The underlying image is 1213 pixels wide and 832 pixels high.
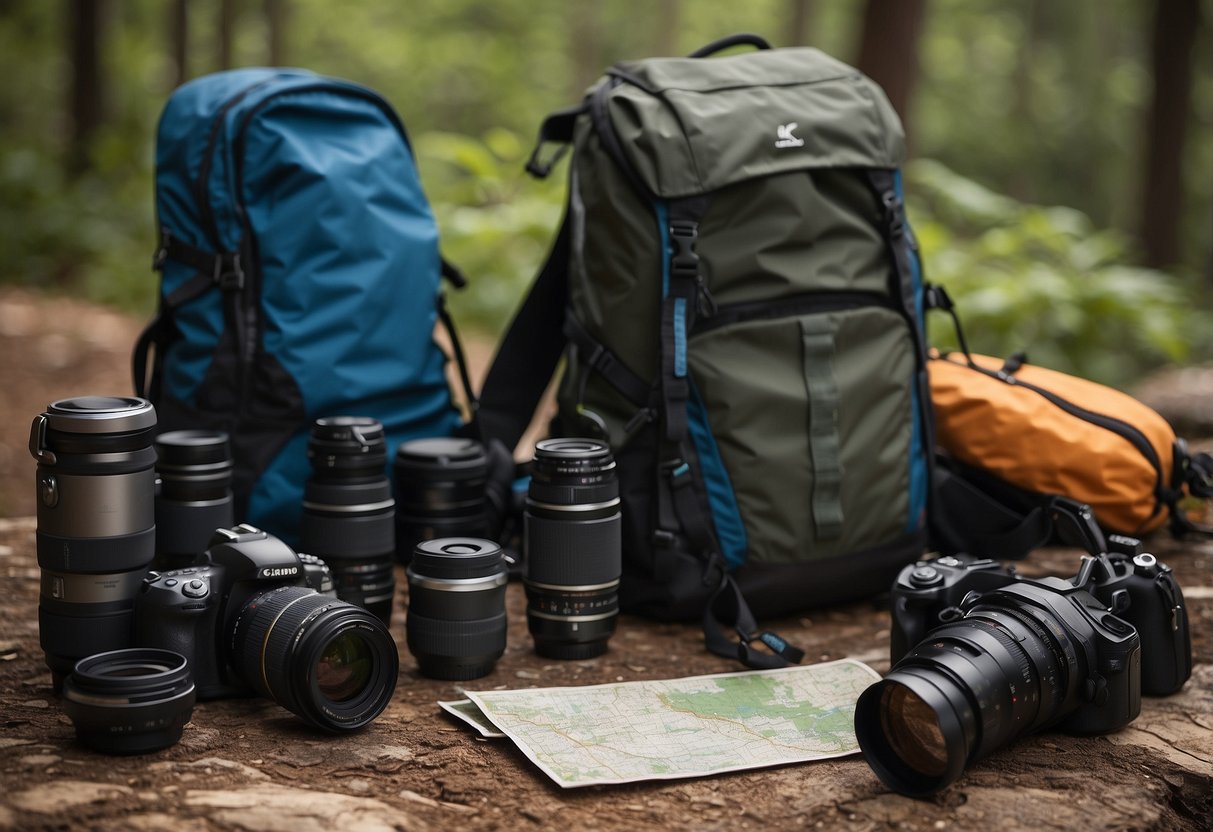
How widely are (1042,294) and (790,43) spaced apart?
24.2ft

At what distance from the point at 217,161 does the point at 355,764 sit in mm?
1925

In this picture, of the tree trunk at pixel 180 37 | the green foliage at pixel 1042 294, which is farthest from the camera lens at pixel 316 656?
the tree trunk at pixel 180 37

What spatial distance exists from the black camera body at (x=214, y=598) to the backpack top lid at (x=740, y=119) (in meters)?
1.39

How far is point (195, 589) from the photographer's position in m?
2.51

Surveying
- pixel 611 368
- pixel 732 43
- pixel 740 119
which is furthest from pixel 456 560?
pixel 732 43

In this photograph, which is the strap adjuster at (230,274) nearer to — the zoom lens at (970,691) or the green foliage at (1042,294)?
the zoom lens at (970,691)

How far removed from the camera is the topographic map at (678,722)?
7.95 feet

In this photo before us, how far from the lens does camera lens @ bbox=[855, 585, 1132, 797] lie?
84.9 inches

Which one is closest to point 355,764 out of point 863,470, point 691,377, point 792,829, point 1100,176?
point 792,829

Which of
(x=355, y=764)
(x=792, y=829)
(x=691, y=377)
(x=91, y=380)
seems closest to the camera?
(x=792, y=829)

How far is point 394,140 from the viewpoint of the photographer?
12.5 feet

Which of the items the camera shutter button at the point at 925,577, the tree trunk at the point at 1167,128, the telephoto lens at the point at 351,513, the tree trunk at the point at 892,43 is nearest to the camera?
the camera shutter button at the point at 925,577

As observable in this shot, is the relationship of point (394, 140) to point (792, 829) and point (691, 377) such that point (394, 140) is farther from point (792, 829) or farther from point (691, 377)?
point (792, 829)

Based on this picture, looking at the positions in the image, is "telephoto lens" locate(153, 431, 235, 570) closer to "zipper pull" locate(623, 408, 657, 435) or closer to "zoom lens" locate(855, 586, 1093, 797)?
"zipper pull" locate(623, 408, 657, 435)
